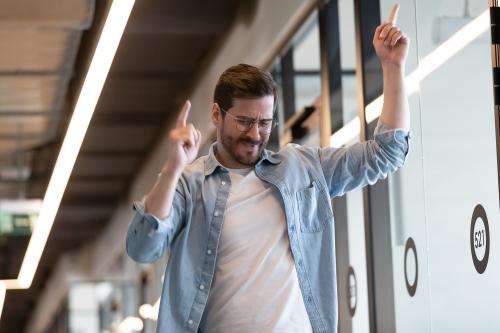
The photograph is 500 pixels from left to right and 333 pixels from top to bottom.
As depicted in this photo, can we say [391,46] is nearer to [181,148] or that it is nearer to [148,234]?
[181,148]

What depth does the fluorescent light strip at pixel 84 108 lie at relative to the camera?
4.68 m

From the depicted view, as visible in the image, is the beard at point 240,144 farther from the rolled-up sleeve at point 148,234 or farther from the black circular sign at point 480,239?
the black circular sign at point 480,239

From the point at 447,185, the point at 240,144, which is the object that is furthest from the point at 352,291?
the point at 240,144

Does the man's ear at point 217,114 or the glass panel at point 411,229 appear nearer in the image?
the man's ear at point 217,114

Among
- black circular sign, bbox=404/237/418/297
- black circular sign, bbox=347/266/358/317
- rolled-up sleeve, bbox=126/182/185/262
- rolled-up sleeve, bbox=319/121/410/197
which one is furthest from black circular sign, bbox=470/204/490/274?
black circular sign, bbox=347/266/358/317

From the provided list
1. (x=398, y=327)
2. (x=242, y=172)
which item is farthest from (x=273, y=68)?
(x=242, y=172)

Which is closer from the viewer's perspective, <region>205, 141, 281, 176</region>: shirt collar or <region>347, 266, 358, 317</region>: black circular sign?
<region>205, 141, 281, 176</region>: shirt collar

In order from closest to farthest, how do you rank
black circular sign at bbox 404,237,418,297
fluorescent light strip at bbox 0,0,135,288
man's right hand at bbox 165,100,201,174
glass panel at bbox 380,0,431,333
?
man's right hand at bbox 165,100,201,174
glass panel at bbox 380,0,431,333
black circular sign at bbox 404,237,418,297
fluorescent light strip at bbox 0,0,135,288

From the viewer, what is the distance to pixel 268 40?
272 inches

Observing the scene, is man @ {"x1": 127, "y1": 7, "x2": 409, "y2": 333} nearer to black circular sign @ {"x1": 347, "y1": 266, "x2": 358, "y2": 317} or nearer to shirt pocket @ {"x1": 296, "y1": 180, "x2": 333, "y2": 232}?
shirt pocket @ {"x1": 296, "y1": 180, "x2": 333, "y2": 232}

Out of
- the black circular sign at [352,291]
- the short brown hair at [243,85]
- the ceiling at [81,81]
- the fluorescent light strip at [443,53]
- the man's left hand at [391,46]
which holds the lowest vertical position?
the black circular sign at [352,291]

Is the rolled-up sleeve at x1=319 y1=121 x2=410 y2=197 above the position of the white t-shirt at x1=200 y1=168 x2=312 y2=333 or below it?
above

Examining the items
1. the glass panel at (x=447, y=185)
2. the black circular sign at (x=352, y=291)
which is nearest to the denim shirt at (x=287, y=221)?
the glass panel at (x=447, y=185)

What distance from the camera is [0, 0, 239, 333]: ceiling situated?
6688 mm
